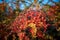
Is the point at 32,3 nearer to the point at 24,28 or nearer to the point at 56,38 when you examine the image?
the point at 24,28

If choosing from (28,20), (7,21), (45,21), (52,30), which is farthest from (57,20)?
(7,21)

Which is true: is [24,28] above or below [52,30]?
above

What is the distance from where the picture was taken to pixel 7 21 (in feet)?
17.0

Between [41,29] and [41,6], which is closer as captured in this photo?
[41,29]

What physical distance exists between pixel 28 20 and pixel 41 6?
69cm

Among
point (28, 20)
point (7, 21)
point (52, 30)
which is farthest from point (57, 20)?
point (7, 21)

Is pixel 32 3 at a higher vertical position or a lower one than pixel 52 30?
higher

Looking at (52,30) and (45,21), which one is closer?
(45,21)

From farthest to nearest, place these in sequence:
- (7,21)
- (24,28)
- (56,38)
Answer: (56,38), (7,21), (24,28)

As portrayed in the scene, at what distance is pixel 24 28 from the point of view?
4.79 metres

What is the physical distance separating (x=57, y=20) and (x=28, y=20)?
107 centimetres

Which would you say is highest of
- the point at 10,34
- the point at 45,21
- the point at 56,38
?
the point at 45,21

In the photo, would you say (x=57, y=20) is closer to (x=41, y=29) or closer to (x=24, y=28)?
(x=41, y=29)

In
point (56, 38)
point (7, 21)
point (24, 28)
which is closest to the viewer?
point (24, 28)
